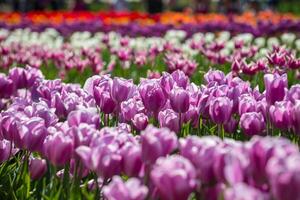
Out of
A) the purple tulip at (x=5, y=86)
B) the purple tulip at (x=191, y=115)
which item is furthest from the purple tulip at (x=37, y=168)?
the purple tulip at (x=5, y=86)

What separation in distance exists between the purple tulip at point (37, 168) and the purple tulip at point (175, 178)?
88cm

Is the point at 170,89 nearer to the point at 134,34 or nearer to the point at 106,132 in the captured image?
the point at 106,132

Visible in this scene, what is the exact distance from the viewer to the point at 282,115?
2391 mm

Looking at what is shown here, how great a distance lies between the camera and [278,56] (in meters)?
4.01

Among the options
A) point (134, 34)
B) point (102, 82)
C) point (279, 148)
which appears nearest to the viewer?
point (279, 148)

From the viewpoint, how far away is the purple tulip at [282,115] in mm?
2383

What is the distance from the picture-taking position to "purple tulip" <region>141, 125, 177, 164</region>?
5.93ft

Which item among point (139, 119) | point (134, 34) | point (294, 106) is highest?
point (294, 106)

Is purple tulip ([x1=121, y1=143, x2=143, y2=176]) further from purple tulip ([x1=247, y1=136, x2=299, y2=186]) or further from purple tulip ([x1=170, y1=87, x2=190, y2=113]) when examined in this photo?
purple tulip ([x1=170, y1=87, x2=190, y2=113])

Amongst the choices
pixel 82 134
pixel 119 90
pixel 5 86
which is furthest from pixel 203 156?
pixel 5 86

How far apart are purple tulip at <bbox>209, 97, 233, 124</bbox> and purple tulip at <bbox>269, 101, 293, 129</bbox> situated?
19cm

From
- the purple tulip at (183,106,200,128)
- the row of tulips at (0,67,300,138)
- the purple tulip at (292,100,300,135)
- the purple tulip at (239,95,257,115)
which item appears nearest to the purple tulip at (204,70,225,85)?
the row of tulips at (0,67,300,138)

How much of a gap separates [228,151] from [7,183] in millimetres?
1129

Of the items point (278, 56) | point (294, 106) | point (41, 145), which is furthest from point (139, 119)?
point (278, 56)
